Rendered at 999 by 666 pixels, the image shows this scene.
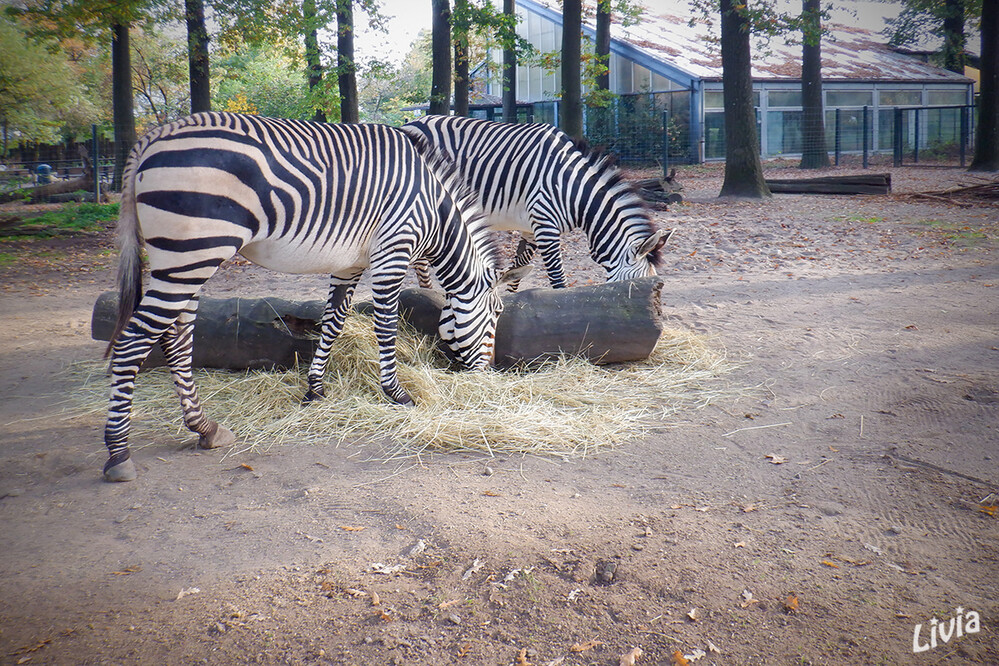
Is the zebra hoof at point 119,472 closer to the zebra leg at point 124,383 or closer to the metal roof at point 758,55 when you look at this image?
the zebra leg at point 124,383

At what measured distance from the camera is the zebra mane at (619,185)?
21.7 feet

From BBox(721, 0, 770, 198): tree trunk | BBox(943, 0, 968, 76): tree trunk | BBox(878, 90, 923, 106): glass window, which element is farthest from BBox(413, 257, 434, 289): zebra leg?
BBox(878, 90, 923, 106): glass window

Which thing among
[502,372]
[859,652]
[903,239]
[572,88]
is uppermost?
[572,88]

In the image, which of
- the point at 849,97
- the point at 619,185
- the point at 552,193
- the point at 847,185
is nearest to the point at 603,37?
the point at 847,185

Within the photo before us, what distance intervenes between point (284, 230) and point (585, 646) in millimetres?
2897

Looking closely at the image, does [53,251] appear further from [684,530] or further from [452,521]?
[684,530]

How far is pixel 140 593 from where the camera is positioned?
278 cm

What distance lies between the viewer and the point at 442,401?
191 inches

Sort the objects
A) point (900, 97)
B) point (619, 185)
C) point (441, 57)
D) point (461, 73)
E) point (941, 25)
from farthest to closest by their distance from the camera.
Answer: point (941, 25) → point (900, 97) → point (461, 73) → point (441, 57) → point (619, 185)

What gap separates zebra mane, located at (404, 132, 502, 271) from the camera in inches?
203

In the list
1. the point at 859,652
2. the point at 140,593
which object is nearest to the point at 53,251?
the point at 140,593

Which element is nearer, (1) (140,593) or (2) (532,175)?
(1) (140,593)

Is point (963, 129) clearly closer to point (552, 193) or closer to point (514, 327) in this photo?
point (552, 193)

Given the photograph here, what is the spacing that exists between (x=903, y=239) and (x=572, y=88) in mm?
7283
